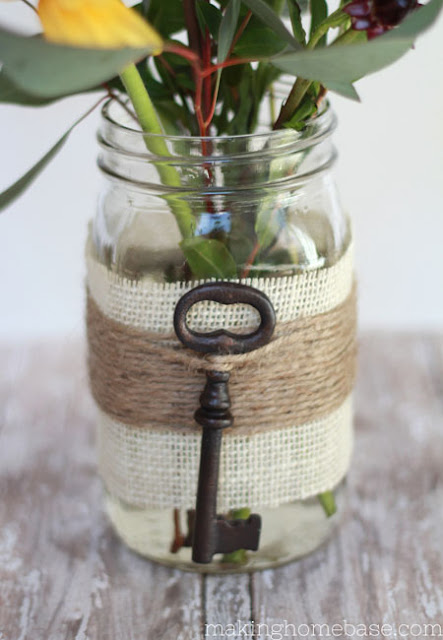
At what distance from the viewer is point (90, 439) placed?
691mm

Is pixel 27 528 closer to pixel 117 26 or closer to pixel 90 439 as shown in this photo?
pixel 90 439

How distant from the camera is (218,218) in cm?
46

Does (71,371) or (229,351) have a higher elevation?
(229,351)

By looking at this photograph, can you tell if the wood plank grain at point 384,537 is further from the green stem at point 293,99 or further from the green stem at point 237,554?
the green stem at point 293,99

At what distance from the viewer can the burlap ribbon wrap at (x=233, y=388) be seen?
1.54 feet

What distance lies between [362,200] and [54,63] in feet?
1.82

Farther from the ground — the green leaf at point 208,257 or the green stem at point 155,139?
the green stem at point 155,139

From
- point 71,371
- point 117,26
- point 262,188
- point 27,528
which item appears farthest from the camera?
point 71,371

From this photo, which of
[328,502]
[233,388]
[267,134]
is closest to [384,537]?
[328,502]

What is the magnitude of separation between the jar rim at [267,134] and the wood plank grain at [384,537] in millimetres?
273

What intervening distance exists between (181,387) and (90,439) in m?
0.24

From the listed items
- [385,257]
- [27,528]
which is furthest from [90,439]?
[385,257]

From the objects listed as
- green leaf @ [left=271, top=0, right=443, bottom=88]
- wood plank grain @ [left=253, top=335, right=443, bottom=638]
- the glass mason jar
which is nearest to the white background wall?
wood plank grain @ [left=253, top=335, right=443, bottom=638]

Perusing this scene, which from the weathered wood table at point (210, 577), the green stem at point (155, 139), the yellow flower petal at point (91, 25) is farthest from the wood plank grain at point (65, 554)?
the yellow flower petal at point (91, 25)
